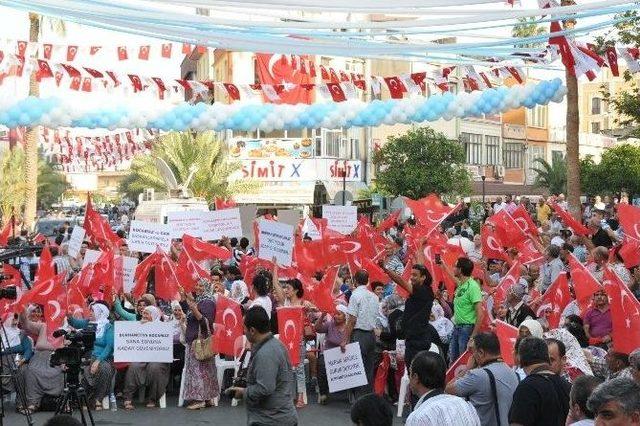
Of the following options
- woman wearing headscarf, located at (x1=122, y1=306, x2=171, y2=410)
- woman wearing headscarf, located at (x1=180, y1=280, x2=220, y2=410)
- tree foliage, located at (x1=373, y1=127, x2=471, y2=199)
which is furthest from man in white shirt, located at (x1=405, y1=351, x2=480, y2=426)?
tree foliage, located at (x1=373, y1=127, x2=471, y2=199)

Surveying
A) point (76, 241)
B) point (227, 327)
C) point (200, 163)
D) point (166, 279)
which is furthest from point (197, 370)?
point (200, 163)

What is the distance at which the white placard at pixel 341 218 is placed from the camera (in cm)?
2378

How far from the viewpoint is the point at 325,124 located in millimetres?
20781

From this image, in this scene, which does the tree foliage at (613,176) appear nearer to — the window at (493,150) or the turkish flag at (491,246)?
the window at (493,150)

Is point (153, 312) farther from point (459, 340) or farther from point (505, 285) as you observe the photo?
point (505, 285)

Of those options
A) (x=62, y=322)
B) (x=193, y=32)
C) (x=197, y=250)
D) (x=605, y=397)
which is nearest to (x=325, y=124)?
(x=197, y=250)

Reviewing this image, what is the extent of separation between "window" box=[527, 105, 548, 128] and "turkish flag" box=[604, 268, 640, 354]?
7769 cm

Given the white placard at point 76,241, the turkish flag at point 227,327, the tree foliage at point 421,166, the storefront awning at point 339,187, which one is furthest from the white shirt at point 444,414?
the storefront awning at point 339,187

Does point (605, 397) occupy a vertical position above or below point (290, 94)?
below

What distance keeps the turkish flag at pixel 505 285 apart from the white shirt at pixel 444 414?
328 inches

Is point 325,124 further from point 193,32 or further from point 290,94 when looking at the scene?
point 193,32

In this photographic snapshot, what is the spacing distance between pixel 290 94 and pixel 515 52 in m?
11.1

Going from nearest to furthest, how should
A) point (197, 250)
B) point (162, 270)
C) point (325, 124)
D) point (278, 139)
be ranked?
1. point (162, 270)
2. point (197, 250)
3. point (325, 124)
4. point (278, 139)

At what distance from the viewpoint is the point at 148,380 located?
16.0m
